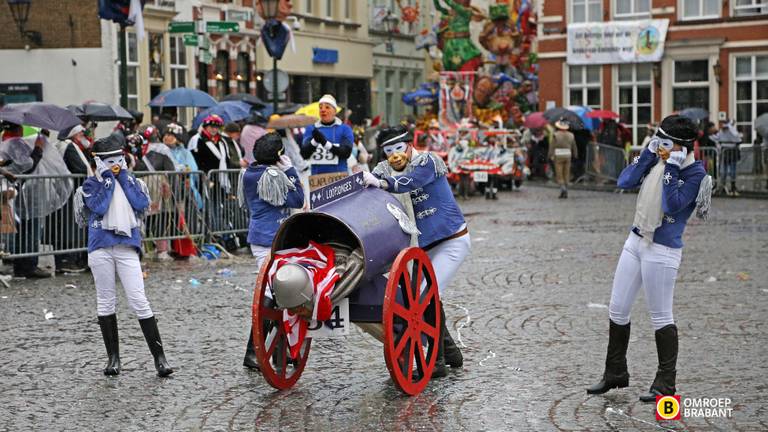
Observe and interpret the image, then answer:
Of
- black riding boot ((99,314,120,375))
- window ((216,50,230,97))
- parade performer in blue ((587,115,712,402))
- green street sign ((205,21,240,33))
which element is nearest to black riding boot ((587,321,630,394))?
parade performer in blue ((587,115,712,402))

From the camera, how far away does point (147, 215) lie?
13773mm

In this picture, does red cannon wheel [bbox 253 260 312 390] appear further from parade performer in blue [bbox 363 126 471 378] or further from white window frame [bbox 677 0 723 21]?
white window frame [bbox 677 0 723 21]

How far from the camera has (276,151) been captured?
391 inches

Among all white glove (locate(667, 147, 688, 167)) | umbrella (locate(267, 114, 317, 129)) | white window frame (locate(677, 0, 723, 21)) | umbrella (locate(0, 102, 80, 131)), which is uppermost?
white window frame (locate(677, 0, 723, 21))

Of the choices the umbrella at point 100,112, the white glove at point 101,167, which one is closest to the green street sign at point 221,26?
the umbrella at point 100,112

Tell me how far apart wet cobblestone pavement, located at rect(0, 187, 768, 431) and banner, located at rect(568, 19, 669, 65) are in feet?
87.0

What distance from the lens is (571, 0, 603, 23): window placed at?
142 feet

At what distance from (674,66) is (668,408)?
3545cm

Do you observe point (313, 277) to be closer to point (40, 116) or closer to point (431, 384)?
point (431, 384)

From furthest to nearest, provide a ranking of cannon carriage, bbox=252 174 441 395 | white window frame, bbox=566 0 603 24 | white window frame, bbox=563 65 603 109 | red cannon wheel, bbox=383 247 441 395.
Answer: white window frame, bbox=566 0 603 24
white window frame, bbox=563 65 603 109
cannon carriage, bbox=252 174 441 395
red cannon wheel, bbox=383 247 441 395

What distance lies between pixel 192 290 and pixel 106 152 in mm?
4738

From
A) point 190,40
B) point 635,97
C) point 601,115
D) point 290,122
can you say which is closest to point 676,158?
point 290,122

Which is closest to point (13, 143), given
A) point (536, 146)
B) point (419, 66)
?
point (536, 146)

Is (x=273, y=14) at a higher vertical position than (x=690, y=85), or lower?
higher
